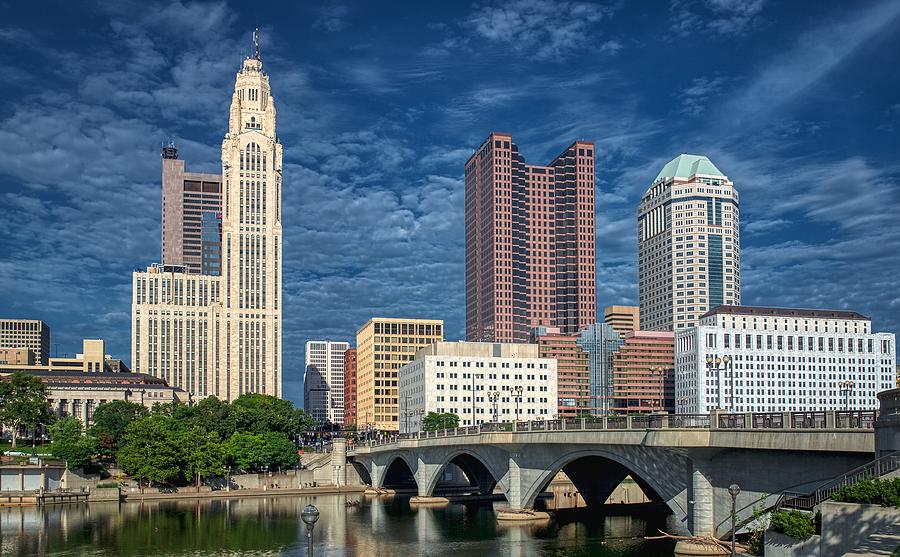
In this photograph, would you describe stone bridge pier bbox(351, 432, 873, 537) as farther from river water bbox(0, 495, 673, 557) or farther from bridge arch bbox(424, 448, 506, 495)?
bridge arch bbox(424, 448, 506, 495)

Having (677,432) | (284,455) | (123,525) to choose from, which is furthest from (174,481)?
(677,432)

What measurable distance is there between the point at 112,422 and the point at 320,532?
255 feet

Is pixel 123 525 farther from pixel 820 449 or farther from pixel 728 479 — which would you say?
pixel 820 449

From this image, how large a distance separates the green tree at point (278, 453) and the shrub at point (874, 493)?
120 metres

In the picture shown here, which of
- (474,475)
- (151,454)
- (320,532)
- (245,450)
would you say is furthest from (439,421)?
(320,532)

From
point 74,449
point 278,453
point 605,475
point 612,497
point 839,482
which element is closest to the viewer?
point 839,482

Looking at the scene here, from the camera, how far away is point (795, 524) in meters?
44.3

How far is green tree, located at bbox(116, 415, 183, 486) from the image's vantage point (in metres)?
135

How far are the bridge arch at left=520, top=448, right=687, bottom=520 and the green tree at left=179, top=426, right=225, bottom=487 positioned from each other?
57698 millimetres

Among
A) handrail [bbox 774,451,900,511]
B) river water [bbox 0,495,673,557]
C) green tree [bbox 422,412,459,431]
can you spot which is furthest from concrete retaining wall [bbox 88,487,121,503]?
handrail [bbox 774,451,900,511]

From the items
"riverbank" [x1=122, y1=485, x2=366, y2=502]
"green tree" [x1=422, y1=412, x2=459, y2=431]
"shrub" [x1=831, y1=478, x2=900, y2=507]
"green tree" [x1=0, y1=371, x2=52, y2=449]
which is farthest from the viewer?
"green tree" [x1=422, y1=412, x2=459, y2=431]

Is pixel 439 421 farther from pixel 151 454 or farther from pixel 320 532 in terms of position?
pixel 320 532

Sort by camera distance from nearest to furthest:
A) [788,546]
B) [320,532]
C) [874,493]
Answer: [874,493] < [788,546] < [320,532]

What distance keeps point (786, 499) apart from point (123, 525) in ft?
249
